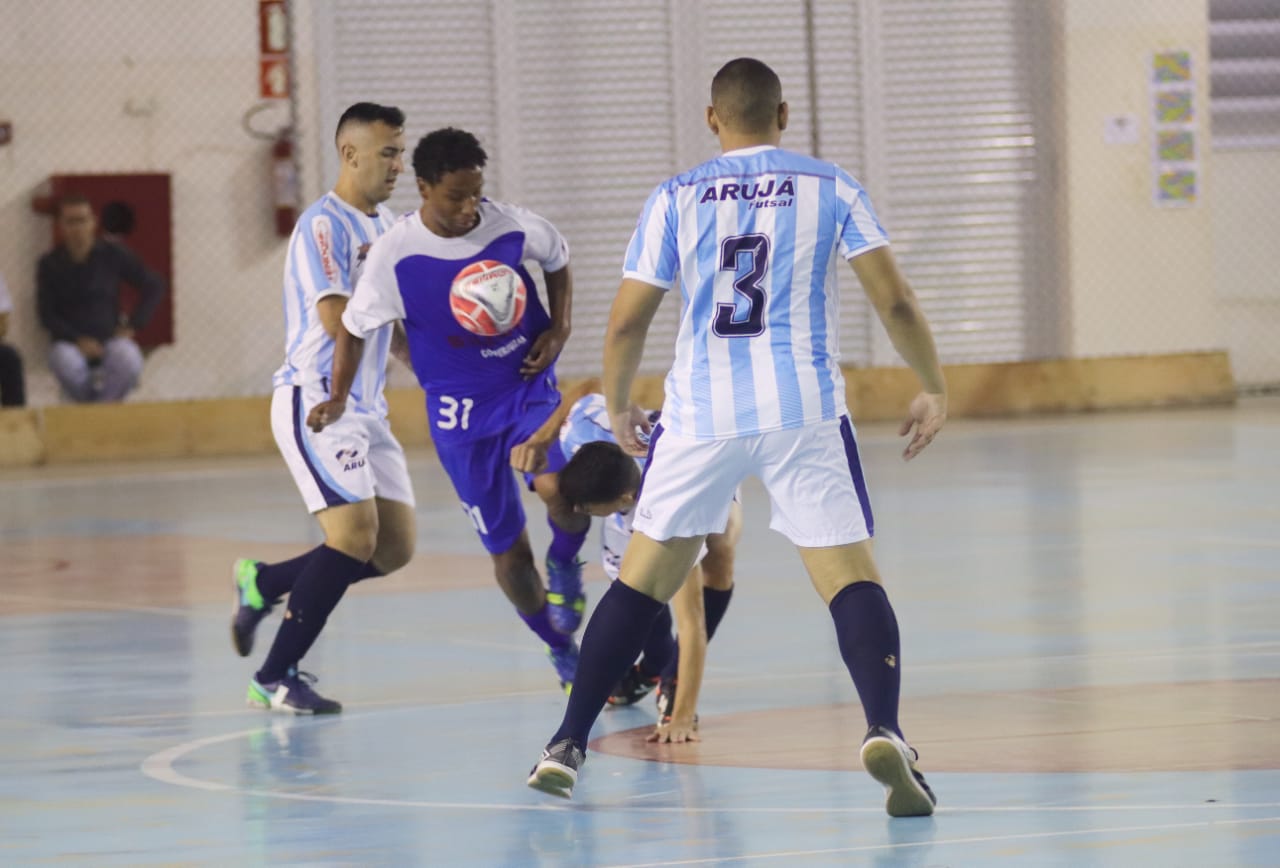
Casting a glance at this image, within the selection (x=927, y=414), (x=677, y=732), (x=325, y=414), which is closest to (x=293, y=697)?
(x=325, y=414)

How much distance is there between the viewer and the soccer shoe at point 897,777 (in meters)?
5.46

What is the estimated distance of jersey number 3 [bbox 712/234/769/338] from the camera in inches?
228

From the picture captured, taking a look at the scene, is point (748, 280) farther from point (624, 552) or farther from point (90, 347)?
point (90, 347)

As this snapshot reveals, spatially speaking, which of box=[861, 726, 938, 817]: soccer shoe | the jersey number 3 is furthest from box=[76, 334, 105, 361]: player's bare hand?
box=[861, 726, 938, 817]: soccer shoe

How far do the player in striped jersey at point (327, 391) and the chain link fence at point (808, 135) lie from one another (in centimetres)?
1130

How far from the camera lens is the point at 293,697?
303 inches

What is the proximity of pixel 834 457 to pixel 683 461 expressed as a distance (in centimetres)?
36

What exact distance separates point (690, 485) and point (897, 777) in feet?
2.83

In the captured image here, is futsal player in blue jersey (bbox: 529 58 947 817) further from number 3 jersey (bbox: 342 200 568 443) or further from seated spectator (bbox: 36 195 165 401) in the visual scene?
seated spectator (bbox: 36 195 165 401)

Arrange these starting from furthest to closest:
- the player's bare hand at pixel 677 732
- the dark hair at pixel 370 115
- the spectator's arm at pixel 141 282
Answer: the spectator's arm at pixel 141 282 → the dark hair at pixel 370 115 → the player's bare hand at pixel 677 732

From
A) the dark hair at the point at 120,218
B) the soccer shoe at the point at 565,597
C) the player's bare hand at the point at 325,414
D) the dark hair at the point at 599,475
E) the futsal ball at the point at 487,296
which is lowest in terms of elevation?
the soccer shoe at the point at 565,597

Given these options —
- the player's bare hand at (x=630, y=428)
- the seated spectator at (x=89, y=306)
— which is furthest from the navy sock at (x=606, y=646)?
the seated spectator at (x=89, y=306)

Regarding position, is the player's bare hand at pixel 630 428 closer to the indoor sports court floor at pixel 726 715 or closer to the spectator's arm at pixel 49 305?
the indoor sports court floor at pixel 726 715

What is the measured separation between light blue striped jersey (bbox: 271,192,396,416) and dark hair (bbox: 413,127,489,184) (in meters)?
0.55
